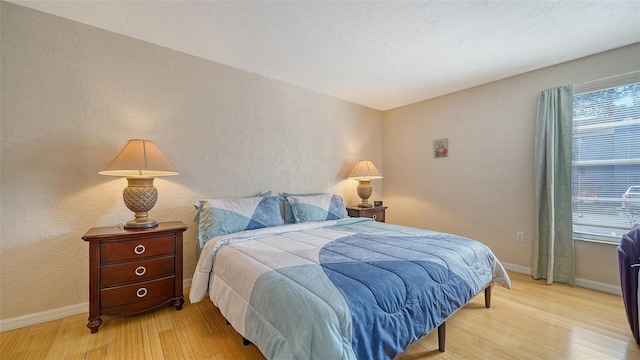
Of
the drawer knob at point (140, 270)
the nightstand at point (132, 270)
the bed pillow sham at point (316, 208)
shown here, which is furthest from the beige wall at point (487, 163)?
the drawer knob at point (140, 270)

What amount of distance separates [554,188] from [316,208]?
2588 millimetres

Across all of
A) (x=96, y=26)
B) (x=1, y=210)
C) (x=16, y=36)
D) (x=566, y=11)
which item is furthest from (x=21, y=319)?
(x=566, y=11)

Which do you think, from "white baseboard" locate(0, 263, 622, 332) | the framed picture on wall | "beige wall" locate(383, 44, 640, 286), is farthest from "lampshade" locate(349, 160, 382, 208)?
"white baseboard" locate(0, 263, 622, 332)

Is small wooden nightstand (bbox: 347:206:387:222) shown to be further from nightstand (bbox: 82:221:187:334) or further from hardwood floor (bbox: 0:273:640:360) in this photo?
nightstand (bbox: 82:221:187:334)

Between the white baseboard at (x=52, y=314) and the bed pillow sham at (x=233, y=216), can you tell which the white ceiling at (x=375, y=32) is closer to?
the bed pillow sham at (x=233, y=216)

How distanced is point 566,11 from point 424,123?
2046mm

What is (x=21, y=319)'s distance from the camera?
1808 mm

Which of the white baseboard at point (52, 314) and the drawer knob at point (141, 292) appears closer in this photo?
the white baseboard at point (52, 314)

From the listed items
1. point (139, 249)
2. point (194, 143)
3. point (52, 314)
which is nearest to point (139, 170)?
point (139, 249)

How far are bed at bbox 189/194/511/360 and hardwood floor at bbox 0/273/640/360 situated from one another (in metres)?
0.24

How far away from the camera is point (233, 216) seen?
2.30m

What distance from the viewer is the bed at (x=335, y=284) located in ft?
3.36

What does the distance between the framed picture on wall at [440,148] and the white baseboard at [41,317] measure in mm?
4279

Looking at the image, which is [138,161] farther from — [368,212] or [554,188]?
[554,188]
